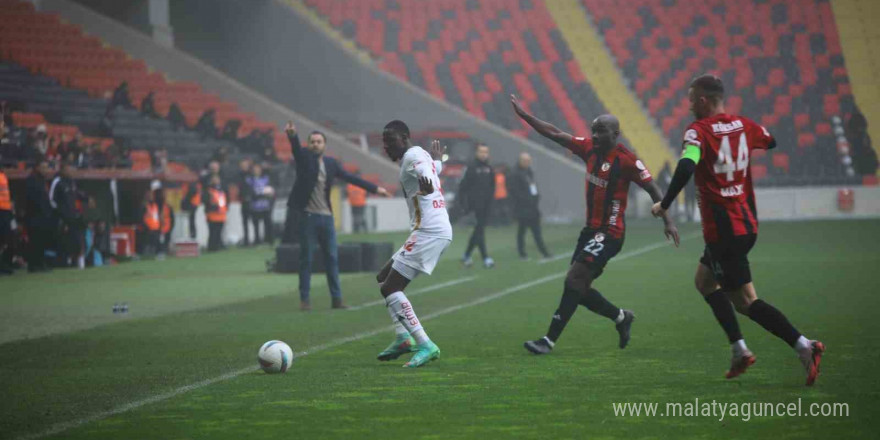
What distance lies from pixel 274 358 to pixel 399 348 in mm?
1105

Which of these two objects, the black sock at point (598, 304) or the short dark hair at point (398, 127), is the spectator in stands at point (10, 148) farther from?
the black sock at point (598, 304)

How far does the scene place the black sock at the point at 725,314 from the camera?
8641 mm

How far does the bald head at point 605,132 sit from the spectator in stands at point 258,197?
18645 mm

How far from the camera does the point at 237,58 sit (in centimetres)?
4166

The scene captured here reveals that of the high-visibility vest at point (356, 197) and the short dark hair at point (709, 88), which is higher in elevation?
the short dark hair at point (709, 88)

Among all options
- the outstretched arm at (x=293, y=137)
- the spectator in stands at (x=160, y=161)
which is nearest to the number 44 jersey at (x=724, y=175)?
the outstretched arm at (x=293, y=137)

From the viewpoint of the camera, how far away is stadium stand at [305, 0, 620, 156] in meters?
41.6

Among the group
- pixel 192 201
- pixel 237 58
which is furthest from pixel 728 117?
pixel 237 58

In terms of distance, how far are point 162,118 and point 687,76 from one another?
19.5 m

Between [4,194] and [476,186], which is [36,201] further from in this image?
[476,186]

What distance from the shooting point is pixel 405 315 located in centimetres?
984

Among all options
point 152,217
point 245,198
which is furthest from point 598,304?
point 245,198

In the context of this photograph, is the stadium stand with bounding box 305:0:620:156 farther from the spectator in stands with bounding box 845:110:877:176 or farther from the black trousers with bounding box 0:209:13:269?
the black trousers with bounding box 0:209:13:269

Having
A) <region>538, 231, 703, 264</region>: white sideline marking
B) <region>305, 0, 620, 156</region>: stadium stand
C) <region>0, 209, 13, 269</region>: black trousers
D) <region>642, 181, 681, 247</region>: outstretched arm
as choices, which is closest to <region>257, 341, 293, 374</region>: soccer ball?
<region>642, 181, 681, 247</region>: outstretched arm
